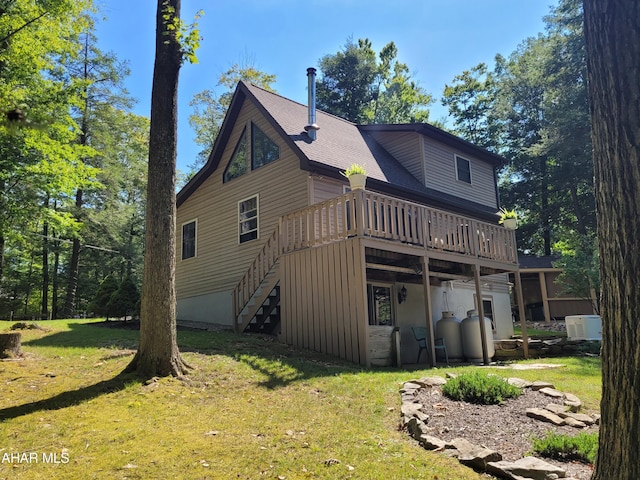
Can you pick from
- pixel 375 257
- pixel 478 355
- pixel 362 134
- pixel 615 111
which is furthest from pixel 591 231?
pixel 615 111

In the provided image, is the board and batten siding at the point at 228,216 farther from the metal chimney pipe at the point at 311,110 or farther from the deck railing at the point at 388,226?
the deck railing at the point at 388,226

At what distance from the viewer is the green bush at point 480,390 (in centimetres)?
552

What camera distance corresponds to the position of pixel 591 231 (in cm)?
2644

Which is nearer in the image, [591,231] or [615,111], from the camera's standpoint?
[615,111]

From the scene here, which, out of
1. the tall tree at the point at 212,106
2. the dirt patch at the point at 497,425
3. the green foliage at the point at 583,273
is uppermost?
the tall tree at the point at 212,106

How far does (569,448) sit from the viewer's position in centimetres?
383

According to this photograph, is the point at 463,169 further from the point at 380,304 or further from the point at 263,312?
the point at 263,312

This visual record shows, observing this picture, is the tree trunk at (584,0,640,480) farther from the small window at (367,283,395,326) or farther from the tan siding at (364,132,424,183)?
the tan siding at (364,132,424,183)

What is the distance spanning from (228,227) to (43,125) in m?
12.4

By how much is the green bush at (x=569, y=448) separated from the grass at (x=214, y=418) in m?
0.81

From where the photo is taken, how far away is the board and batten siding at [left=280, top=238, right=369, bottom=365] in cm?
852

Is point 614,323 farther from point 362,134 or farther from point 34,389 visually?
point 362,134

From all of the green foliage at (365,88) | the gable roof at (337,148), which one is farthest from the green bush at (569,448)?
the green foliage at (365,88)

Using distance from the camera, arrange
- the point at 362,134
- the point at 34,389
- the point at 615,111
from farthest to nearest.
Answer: the point at 362,134 < the point at 34,389 < the point at 615,111
